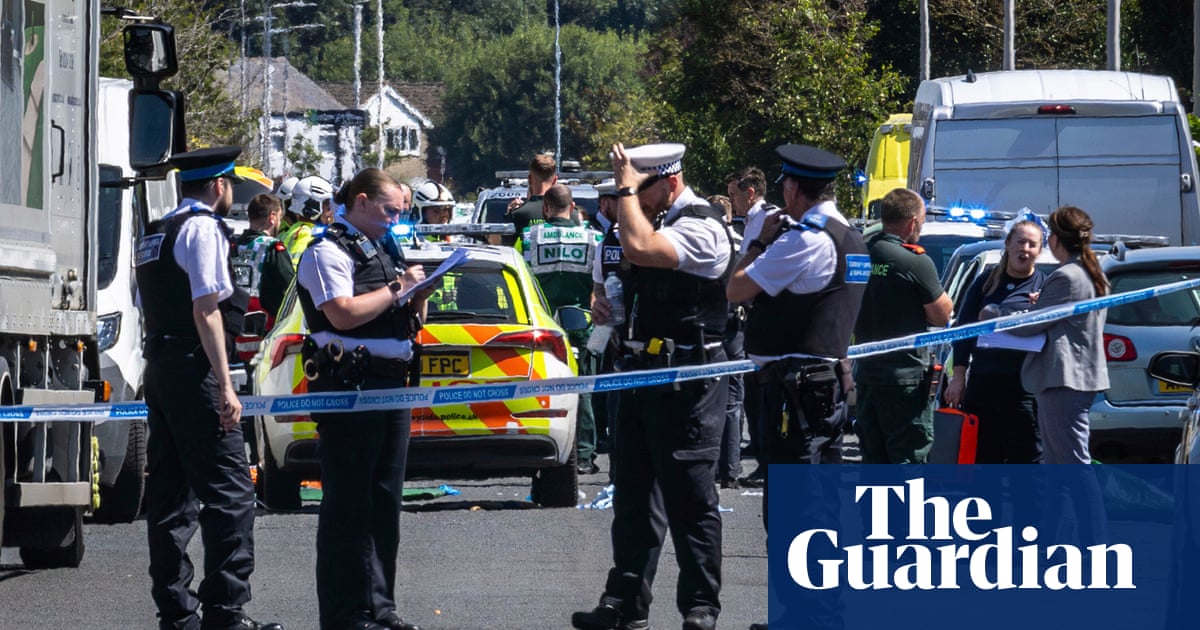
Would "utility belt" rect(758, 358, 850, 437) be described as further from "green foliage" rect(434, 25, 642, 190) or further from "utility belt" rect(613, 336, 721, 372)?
"green foliage" rect(434, 25, 642, 190)

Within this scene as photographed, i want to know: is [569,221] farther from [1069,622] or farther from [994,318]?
[1069,622]

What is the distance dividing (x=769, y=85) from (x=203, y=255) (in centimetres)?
4051

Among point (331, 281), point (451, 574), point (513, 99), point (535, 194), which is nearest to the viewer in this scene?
point (331, 281)

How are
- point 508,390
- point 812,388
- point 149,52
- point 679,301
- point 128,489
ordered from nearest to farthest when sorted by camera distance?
point 812,388
point 679,301
point 149,52
point 508,390
point 128,489

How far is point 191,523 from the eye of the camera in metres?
8.01

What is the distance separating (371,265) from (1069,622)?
2827 mm

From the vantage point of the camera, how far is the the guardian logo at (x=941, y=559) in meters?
7.34

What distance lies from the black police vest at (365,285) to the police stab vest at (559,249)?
19.2 feet

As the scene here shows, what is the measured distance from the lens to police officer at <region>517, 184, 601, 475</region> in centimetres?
1359

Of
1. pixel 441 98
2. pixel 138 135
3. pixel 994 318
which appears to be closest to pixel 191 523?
pixel 138 135

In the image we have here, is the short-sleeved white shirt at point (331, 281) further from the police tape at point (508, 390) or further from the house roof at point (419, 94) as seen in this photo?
the house roof at point (419, 94)

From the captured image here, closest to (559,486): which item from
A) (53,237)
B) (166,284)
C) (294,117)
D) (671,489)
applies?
(53,237)

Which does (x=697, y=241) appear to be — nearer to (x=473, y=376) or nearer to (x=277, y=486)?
(x=473, y=376)

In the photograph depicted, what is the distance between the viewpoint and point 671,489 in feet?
25.6
